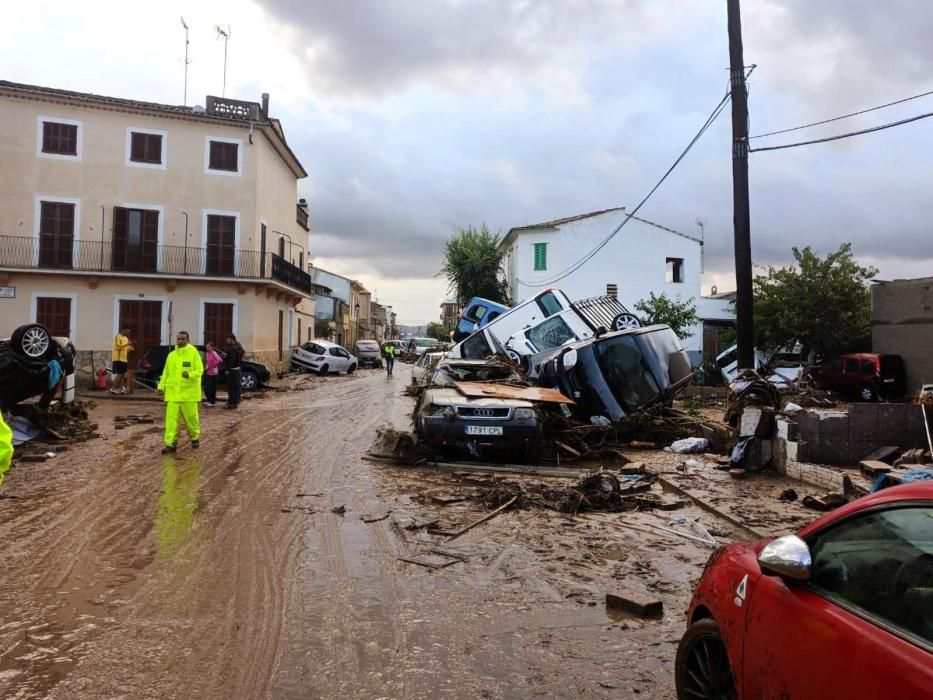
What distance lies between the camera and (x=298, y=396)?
69.3 ft

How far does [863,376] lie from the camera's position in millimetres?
20547

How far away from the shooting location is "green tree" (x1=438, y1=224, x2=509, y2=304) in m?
42.5

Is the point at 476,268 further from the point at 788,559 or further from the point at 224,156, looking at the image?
the point at 788,559

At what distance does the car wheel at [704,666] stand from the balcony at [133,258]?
27.4m

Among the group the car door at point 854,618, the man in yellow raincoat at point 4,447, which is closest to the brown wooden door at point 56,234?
the man in yellow raincoat at point 4,447

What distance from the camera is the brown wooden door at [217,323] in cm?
2823

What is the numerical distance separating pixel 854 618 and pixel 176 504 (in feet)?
20.5

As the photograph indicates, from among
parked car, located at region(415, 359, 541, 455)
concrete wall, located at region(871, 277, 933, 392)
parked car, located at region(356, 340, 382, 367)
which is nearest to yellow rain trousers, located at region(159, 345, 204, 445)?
parked car, located at region(415, 359, 541, 455)

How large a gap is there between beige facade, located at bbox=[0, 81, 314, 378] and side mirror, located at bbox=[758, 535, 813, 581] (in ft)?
90.9

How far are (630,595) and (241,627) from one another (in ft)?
7.88

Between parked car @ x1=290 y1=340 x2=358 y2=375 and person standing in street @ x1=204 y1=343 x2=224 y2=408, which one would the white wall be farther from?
person standing in street @ x1=204 y1=343 x2=224 y2=408

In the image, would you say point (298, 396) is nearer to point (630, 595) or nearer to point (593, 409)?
point (593, 409)

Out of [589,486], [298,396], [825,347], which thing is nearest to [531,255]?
[825,347]

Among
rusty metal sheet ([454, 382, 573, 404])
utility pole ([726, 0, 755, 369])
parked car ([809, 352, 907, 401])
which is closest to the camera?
rusty metal sheet ([454, 382, 573, 404])
